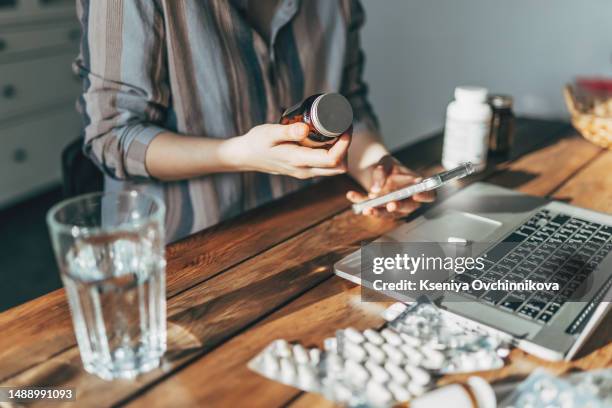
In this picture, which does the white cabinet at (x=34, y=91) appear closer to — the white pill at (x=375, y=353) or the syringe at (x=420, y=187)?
the syringe at (x=420, y=187)

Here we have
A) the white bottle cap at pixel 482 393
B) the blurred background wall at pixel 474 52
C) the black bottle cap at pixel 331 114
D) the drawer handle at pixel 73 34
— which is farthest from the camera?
the drawer handle at pixel 73 34

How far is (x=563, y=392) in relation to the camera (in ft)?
1.63

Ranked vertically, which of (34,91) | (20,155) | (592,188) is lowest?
(20,155)

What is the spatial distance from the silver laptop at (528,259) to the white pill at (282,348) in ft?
0.50

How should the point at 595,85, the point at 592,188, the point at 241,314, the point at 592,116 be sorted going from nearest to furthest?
the point at 241,314
the point at 592,188
the point at 592,116
the point at 595,85

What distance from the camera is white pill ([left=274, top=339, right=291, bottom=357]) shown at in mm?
558

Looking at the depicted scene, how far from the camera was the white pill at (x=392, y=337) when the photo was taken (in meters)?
0.57

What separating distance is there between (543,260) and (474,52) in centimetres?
110

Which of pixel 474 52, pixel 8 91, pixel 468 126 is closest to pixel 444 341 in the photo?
pixel 468 126

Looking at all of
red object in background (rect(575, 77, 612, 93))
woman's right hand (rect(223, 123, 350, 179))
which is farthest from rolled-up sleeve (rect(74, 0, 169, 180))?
red object in background (rect(575, 77, 612, 93))

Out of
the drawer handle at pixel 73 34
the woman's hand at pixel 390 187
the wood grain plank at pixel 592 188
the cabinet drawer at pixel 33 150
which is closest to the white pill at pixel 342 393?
the woman's hand at pixel 390 187

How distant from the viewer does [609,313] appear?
25.2 inches

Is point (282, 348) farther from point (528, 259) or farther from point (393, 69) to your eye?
point (393, 69)

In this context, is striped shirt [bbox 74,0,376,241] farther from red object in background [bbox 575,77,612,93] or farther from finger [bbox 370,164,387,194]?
red object in background [bbox 575,77,612,93]
